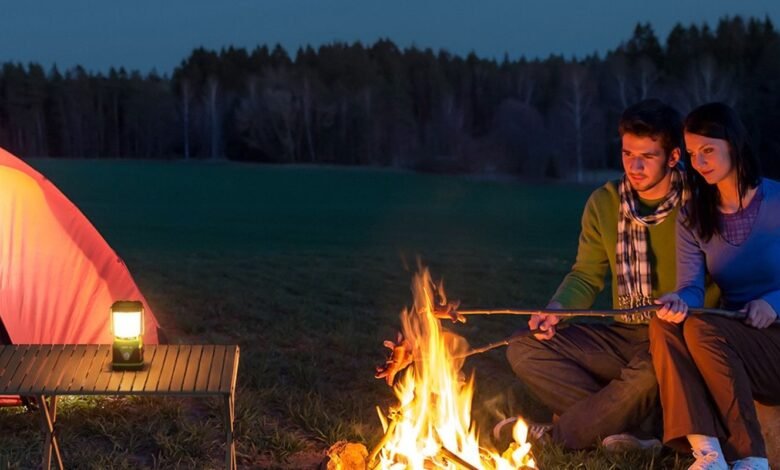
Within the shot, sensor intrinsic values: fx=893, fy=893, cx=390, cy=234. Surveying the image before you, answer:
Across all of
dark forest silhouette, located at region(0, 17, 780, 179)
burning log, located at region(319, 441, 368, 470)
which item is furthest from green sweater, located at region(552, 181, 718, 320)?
dark forest silhouette, located at region(0, 17, 780, 179)

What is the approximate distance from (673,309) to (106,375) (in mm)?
1867

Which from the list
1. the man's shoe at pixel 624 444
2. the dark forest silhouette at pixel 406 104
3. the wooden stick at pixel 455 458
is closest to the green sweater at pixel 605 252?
the man's shoe at pixel 624 444

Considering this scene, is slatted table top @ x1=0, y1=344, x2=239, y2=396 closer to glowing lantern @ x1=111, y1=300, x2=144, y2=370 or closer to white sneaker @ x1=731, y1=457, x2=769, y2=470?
glowing lantern @ x1=111, y1=300, x2=144, y2=370

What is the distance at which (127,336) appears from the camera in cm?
302

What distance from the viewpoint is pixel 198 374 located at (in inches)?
113

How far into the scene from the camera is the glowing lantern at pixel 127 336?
2950 mm

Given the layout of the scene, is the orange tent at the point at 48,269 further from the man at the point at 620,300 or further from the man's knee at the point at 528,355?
the man at the point at 620,300

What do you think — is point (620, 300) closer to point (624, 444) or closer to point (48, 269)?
point (624, 444)

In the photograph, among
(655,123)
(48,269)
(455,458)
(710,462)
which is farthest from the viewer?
(48,269)

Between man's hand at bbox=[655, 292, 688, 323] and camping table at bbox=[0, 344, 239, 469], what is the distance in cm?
143

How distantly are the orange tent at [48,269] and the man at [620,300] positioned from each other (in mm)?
2090

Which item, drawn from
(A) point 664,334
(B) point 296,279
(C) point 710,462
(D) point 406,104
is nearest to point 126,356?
(A) point 664,334

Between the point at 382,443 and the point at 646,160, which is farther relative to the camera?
the point at 646,160

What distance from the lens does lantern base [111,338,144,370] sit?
9.67 ft
